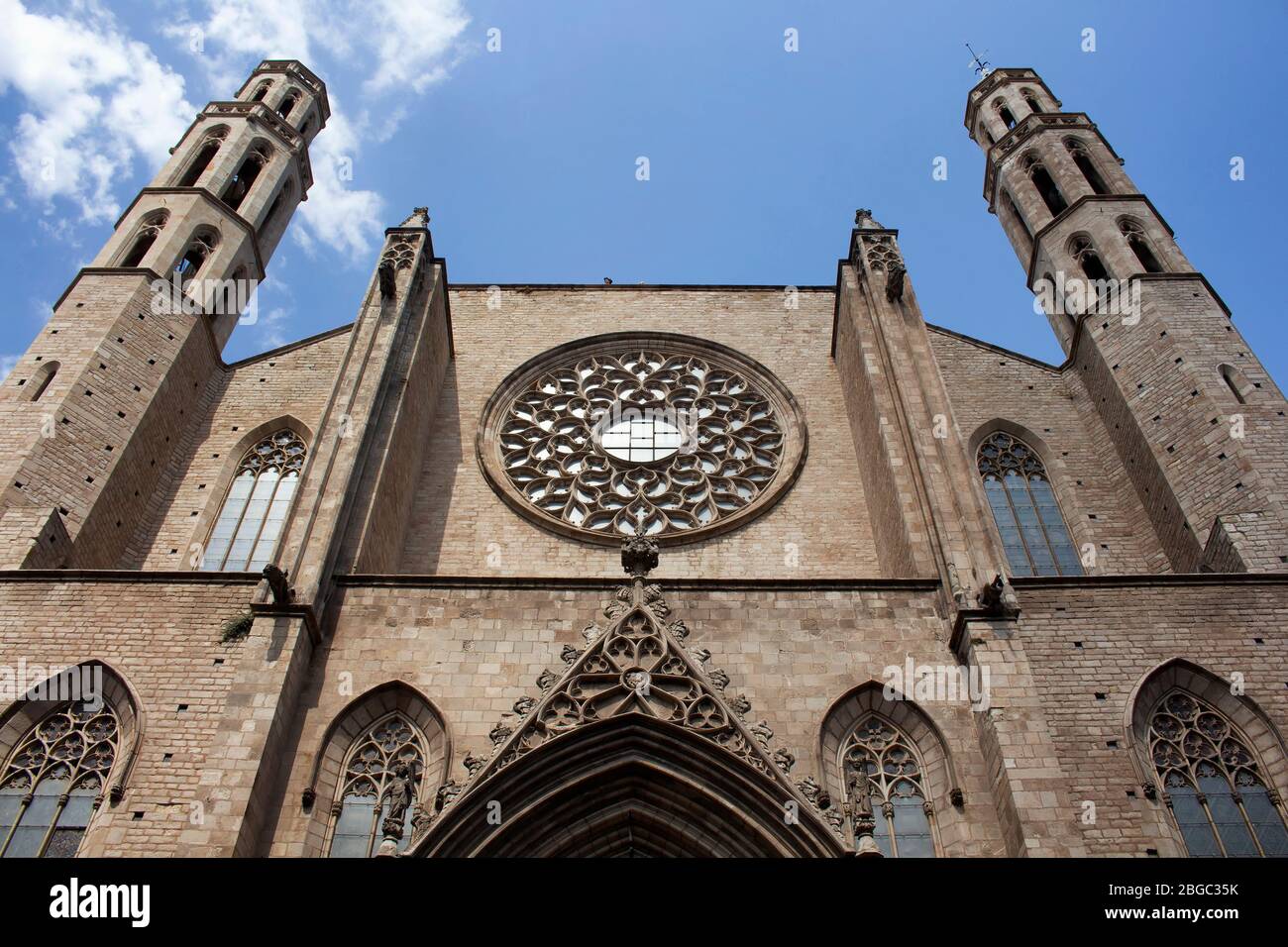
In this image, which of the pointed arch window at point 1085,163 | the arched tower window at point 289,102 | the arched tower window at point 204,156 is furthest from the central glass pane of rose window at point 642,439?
the arched tower window at point 289,102

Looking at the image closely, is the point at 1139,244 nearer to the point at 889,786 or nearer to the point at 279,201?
the point at 889,786

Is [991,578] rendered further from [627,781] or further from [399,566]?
[399,566]

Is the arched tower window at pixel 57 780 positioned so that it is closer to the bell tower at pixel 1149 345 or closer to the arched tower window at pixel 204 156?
the arched tower window at pixel 204 156

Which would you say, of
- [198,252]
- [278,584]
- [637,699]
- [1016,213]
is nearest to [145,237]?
[198,252]

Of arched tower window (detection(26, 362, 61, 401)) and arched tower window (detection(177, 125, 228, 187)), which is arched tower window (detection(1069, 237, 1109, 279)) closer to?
arched tower window (detection(177, 125, 228, 187))

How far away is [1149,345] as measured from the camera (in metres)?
15.2

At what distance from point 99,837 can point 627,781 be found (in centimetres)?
456

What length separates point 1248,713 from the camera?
981cm

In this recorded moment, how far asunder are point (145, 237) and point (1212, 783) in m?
17.1

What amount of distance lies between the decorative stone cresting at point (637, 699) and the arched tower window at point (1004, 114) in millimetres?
16794

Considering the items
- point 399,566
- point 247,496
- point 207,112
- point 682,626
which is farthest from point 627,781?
point 207,112

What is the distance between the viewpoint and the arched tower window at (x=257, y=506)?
14266 mm
